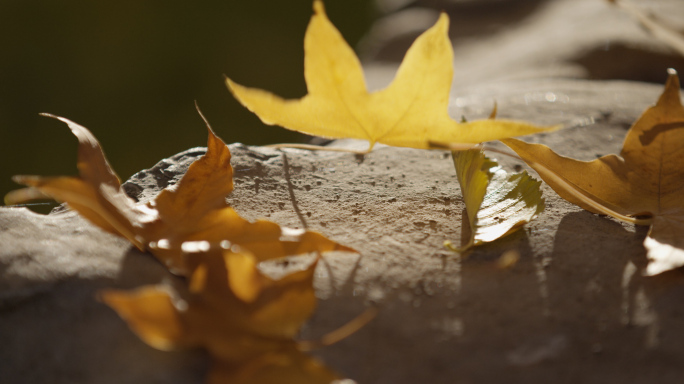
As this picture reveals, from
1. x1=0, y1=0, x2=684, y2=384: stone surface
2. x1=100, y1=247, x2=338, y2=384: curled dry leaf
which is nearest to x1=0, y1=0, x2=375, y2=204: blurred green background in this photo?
x1=0, y1=0, x2=684, y2=384: stone surface

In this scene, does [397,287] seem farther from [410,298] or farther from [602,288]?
[602,288]

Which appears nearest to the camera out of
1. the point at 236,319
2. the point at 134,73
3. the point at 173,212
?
the point at 236,319

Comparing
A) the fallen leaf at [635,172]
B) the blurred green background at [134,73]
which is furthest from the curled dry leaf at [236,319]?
the blurred green background at [134,73]

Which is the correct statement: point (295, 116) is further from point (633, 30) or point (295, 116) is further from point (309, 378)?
point (633, 30)

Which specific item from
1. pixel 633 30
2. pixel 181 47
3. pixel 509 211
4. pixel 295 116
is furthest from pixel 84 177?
pixel 181 47

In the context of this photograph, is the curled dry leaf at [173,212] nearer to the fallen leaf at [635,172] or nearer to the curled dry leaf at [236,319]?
the curled dry leaf at [236,319]

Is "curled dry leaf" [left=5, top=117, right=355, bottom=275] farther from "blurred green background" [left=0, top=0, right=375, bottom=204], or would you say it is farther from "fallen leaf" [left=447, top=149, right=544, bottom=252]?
"blurred green background" [left=0, top=0, right=375, bottom=204]

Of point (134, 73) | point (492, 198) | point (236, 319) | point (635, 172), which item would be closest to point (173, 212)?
point (236, 319)
